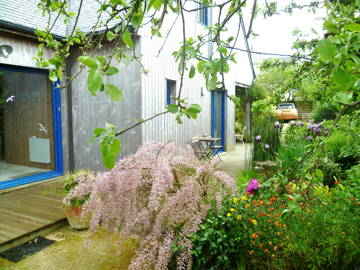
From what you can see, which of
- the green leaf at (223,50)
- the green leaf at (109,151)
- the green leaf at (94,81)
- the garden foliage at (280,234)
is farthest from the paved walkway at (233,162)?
the green leaf at (94,81)

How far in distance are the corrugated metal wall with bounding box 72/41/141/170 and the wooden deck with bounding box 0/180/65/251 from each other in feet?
3.39

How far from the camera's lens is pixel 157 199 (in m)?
2.09

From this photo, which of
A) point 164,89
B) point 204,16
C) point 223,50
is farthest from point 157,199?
point 204,16

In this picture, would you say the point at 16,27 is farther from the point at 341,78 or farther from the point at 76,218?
the point at 341,78

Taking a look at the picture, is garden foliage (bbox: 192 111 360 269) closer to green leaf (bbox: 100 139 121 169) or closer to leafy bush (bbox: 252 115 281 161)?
green leaf (bbox: 100 139 121 169)

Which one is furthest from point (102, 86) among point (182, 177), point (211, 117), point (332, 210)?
point (211, 117)

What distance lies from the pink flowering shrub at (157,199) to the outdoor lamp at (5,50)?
12.2 feet

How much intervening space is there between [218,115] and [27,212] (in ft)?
23.1

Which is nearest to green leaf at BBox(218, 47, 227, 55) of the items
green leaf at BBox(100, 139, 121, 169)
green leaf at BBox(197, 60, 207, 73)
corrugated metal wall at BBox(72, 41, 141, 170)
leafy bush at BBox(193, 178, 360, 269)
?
green leaf at BBox(197, 60, 207, 73)

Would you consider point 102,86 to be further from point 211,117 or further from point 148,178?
point 211,117

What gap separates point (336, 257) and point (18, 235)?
3292mm

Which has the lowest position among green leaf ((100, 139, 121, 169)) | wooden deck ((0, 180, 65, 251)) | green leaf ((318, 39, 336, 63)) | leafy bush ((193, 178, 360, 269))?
wooden deck ((0, 180, 65, 251))

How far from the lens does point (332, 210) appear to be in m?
2.38

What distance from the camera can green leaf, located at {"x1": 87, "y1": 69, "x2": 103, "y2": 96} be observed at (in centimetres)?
57
